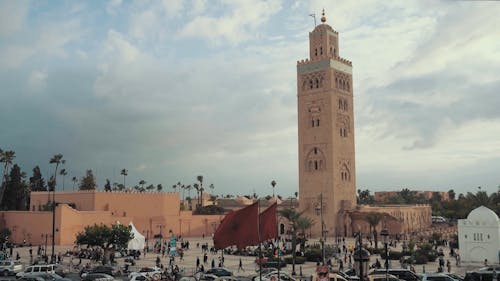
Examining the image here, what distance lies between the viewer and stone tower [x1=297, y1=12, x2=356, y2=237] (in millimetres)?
55531

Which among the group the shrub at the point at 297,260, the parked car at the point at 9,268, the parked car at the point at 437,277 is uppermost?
the parked car at the point at 437,277

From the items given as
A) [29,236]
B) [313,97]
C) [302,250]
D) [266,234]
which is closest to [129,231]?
[302,250]

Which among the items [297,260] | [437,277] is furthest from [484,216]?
[297,260]

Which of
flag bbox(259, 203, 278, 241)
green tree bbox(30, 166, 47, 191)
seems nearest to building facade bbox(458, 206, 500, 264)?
flag bbox(259, 203, 278, 241)

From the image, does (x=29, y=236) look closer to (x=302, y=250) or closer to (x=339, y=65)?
(x=302, y=250)

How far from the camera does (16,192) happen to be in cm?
5725

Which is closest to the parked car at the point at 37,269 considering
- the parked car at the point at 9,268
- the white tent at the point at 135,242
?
the parked car at the point at 9,268

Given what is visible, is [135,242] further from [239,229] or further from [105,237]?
[239,229]

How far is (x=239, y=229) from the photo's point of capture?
1462 cm

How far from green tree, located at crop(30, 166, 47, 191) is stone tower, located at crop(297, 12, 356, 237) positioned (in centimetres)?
3770

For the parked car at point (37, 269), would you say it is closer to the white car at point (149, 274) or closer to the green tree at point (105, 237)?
the white car at point (149, 274)

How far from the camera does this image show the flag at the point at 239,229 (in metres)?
14.5

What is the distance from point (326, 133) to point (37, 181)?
137 ft

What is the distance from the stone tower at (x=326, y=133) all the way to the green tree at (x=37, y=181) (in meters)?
37.7
